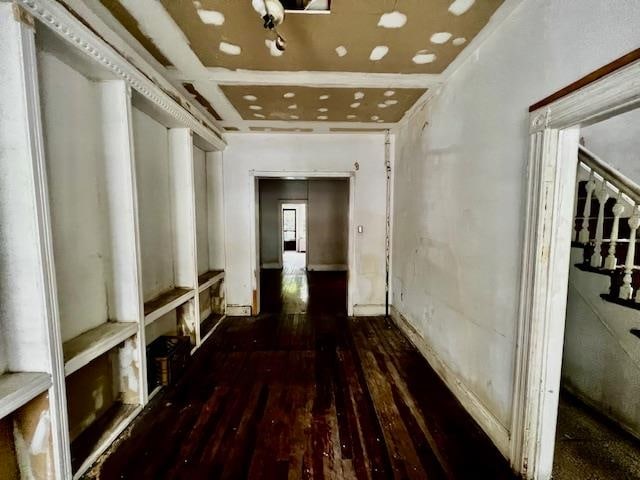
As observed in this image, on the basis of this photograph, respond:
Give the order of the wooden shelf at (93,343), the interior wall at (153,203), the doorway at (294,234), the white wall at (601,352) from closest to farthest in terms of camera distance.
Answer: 1. the wooden shelf at (93,343)
2. the white wall at (601,352)
3. the interior wall at (153,203)
4. the doorway at (294,234)

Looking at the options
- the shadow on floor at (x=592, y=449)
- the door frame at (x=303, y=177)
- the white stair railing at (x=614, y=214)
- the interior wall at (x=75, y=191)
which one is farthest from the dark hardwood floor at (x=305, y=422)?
the white stair railing at (x=614, y=214)

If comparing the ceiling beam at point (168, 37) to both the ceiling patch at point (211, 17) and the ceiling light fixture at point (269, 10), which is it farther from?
the ceiling light fixture at point (269, 10)

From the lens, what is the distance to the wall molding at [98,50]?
1.32 metres

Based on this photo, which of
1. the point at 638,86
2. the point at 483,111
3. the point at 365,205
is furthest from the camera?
the point at 365,205

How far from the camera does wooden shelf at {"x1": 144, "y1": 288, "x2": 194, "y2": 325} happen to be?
2.27m

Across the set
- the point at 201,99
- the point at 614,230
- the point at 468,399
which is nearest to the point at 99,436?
the point at 468,399

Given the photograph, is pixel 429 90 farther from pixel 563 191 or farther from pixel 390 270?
pixel 390 270

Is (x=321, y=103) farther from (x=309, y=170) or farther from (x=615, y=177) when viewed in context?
(x=615, y=177)

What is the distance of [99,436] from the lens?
70.9 inches

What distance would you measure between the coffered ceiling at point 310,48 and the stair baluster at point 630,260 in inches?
60.9

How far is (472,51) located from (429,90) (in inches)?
25.8

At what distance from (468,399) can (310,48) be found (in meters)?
2.86

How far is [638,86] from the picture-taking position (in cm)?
102

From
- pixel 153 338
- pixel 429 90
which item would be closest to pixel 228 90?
pixel 429 90
